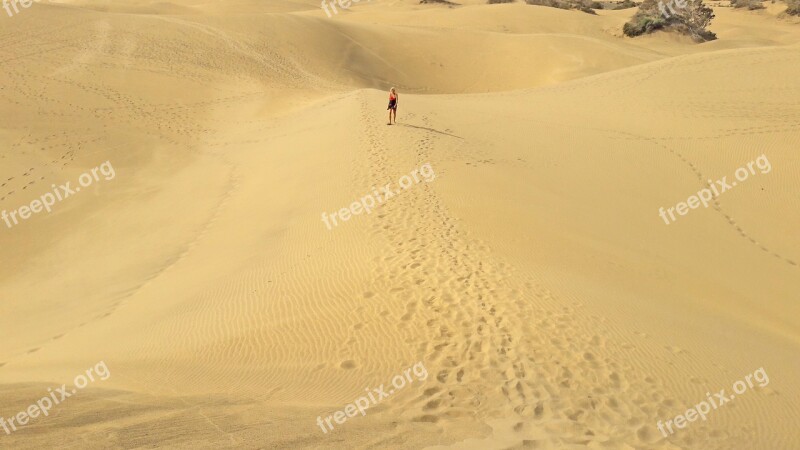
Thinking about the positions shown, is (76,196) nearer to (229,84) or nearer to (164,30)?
(229,84)

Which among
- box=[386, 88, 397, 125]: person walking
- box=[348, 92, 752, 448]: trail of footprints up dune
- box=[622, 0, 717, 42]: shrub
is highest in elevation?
box=[622, 0, 717, 42]: shrub

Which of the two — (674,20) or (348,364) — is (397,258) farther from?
(674,20)

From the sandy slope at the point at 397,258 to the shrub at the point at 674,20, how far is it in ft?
58.1

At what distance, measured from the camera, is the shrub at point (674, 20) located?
40.2 metres

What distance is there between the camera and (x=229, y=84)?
24.8 meters

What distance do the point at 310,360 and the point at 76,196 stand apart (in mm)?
11496

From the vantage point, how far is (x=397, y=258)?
27.7 feet

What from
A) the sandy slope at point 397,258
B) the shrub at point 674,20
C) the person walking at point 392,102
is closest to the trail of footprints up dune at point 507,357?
the sandy slope at point 397,258

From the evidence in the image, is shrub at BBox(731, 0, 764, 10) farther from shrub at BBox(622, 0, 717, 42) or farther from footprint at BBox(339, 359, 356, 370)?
footprint at BBox(339, 359, 356, 370)

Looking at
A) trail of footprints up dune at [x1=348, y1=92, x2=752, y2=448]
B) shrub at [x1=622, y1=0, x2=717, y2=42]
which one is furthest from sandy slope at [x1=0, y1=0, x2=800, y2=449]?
A: shrub at [x1=622, y1=0, x2=717, y2=42]

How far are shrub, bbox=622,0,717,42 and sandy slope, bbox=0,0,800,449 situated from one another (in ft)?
58.1

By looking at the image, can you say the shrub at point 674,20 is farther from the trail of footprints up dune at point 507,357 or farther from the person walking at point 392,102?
the trail of footprints up dune at point 507,357

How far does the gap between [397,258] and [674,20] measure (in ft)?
134

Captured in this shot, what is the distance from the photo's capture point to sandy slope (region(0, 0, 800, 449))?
5508 millimetres
